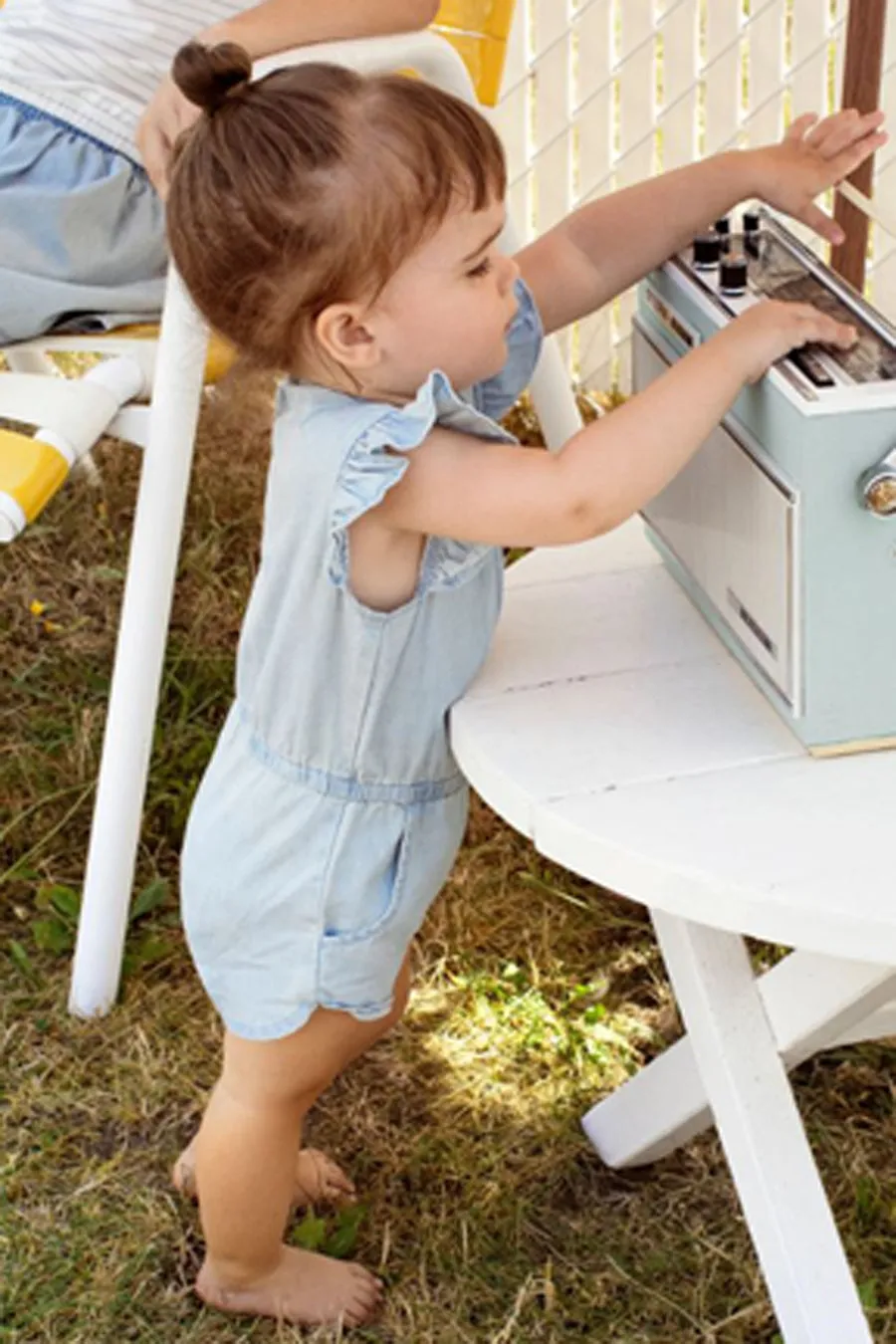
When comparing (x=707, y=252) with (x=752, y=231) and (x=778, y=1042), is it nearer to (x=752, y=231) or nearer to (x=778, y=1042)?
(x=752, y=231)

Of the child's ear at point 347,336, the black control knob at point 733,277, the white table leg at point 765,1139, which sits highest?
the black control knob at point 733,277

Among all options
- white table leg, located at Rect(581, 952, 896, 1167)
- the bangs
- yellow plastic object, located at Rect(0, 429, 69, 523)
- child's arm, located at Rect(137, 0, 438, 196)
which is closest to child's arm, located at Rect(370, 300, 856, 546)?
the bangs

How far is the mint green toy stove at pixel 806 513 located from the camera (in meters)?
1.13

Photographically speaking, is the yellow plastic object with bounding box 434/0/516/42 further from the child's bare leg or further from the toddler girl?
the child's bare leg

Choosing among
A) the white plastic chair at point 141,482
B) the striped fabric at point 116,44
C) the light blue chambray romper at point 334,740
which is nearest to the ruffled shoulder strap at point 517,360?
the light blue chambray romper at point 334,740

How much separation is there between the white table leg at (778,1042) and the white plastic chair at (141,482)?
19.9 inches

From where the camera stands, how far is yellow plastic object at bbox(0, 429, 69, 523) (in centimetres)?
166

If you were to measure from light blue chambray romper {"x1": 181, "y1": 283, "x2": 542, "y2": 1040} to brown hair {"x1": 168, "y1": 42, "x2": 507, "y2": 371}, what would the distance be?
77 millimetres

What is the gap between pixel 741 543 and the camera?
126 centimetres

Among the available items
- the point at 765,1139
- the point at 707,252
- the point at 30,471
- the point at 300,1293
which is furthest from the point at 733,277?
the point at 300,1293

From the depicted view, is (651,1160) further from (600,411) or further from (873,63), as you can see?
(600,411)

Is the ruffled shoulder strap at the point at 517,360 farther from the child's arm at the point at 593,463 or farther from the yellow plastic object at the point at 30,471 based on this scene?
the yellow plastic object at the point at 30,471

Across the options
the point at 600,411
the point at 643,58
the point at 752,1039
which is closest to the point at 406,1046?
the point at 752,1039

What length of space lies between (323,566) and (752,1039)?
0.41 m
